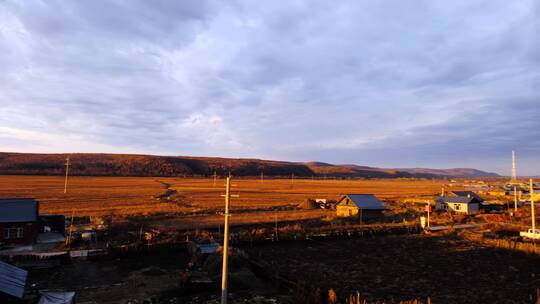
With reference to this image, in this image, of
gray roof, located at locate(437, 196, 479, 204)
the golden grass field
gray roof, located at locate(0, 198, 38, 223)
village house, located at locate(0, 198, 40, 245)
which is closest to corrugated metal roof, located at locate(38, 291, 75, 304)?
village house, located at locate(0, 198, 40, 245)

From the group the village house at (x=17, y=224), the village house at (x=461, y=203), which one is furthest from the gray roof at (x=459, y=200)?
the village house at (x=17, y=224)

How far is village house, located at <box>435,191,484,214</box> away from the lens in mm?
50919

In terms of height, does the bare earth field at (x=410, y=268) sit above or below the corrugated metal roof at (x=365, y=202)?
below

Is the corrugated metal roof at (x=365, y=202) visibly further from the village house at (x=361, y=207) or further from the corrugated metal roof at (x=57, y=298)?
the corrugated metal roof at (x=57, y=298)

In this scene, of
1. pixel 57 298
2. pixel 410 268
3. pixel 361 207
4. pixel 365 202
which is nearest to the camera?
pixel 57 298

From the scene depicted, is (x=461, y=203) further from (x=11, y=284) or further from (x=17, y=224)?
(x=11, y=284)

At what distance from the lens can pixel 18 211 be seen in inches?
1153

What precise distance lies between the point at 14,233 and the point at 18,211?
185 centimetres

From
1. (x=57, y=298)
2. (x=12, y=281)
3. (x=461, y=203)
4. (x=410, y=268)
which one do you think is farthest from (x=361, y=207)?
(x=12, y=281)

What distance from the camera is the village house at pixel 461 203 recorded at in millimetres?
50919

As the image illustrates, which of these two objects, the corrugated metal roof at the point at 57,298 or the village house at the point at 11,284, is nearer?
the village house at the point at 11,284

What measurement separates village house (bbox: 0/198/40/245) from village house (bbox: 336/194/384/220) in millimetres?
32814

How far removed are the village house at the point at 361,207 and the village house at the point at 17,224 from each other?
32.8 metres

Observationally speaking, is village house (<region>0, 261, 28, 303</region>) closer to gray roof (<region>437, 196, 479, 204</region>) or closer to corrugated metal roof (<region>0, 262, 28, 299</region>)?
corrugated metal roof (<region>0, 262, 28, 299</region>)
